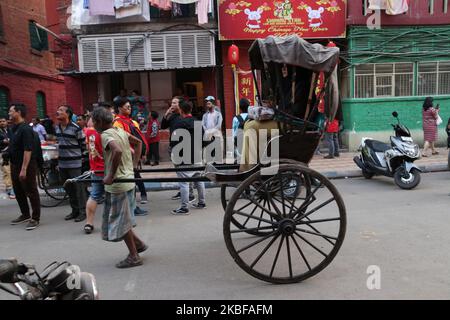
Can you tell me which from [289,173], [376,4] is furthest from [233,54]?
[289,173]

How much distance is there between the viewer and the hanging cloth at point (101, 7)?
10930 mm

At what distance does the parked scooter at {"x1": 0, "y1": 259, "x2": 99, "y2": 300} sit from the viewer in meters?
1.75

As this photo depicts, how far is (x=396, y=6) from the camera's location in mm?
11570

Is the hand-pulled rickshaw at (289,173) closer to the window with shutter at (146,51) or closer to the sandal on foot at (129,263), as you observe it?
the sandal on foot at (129,263)

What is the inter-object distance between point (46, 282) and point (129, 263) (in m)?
2.16

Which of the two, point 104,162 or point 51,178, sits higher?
point 104,162

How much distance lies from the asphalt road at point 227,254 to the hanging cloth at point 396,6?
6877mm

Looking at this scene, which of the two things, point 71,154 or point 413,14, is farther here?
point 413,14

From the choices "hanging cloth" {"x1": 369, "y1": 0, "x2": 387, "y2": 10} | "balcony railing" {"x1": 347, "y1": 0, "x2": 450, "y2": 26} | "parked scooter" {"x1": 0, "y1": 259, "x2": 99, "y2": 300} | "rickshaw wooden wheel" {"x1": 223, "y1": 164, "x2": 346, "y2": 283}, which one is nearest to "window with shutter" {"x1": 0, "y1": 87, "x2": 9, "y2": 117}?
"balcony railing" {"x1": 347, "y1": 0, "x2": 450, "y2": 26}

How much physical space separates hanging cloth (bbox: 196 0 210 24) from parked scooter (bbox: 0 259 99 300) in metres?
9.96

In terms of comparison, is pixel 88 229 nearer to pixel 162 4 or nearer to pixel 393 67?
pixel 162 4

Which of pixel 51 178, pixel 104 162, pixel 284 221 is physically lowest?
pixel 51 178

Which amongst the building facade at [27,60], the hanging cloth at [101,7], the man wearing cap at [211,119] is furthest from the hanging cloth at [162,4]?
the building facade at [27,60]

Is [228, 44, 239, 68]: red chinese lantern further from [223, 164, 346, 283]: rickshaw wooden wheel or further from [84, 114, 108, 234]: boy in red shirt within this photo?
[223, 164, 346, 283]: rickshaw wooden wheel
